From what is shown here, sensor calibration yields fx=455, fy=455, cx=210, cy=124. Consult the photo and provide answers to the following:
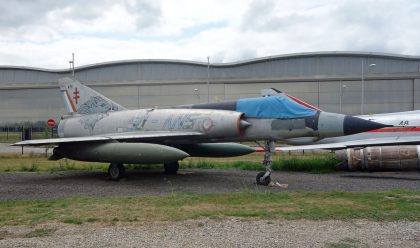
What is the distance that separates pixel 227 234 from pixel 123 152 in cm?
696

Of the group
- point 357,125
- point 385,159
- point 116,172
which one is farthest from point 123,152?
point 385,159

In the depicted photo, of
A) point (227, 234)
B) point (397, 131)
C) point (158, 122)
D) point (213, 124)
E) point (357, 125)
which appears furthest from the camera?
point (397, 131)

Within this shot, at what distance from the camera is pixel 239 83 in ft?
151

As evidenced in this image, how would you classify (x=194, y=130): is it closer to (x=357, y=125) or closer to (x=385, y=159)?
(x=357, y=125)

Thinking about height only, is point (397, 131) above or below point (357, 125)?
below

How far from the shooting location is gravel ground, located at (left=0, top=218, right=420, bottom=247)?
17.7ft

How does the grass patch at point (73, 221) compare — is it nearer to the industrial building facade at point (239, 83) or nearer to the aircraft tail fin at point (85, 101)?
the aircraft tail fin at point (85, 101)

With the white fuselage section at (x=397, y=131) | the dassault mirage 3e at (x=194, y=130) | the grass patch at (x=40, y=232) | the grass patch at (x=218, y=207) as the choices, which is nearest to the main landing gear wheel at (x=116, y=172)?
the dassault mirage 3e at (x=194, y=130)

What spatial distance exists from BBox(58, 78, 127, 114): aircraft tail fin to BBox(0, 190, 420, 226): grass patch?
7.23m

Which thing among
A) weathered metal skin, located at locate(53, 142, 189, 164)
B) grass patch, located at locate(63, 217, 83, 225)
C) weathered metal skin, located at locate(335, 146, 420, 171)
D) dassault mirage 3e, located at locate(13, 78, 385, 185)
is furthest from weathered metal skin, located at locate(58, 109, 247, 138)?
grass patch, located at locate(63, 217, 83, 225)

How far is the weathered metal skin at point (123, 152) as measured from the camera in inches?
468

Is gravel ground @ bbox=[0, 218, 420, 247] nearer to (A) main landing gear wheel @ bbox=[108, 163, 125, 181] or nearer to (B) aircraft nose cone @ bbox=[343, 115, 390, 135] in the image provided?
(B) aircraft nose cone @ bbox=[343, 115, 390, 135]

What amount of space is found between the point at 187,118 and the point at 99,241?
26.0ft

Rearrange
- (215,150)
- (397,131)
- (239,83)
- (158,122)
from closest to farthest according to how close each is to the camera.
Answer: (158,122) < (215,150) < (397,131) < (239,83)
